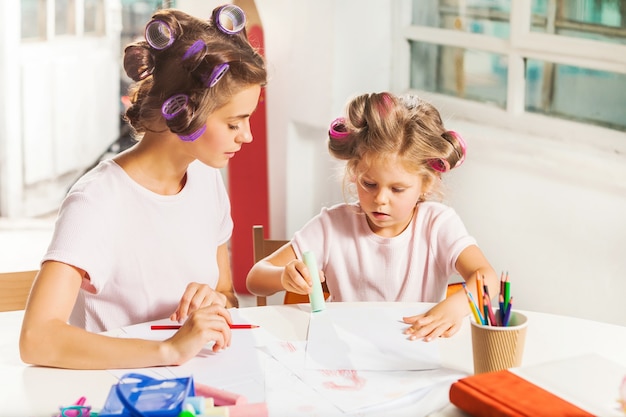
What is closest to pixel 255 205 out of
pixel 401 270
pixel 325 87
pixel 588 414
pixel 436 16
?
pixel 325 87

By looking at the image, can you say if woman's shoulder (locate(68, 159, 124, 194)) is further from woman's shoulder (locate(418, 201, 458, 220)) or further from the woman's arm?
woman's shoulder (locate(418, 201, 458, 220))

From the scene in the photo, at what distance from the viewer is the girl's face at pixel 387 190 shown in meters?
1.83

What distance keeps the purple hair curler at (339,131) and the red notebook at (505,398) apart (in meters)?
0.81

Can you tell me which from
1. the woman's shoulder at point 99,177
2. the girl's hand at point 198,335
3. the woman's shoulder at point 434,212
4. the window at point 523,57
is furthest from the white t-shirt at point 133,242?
the window at point 523,57

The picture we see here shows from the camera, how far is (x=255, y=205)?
3.70 m

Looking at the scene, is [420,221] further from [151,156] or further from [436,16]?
[436,16]

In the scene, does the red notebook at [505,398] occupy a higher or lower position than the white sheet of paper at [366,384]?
higher

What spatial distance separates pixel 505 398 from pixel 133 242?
2.65 ft

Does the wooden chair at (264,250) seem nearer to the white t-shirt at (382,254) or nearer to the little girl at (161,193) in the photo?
the white t-shirt at (382,254)

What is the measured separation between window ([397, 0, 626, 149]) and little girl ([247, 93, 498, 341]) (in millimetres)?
769

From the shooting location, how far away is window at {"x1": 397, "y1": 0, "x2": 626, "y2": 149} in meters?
2.51

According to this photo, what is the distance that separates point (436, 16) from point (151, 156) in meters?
1.67

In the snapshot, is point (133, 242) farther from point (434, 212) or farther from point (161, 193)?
point (434, 212)

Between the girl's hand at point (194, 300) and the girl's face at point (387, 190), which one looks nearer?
the girl's hand at point (194, 300)
